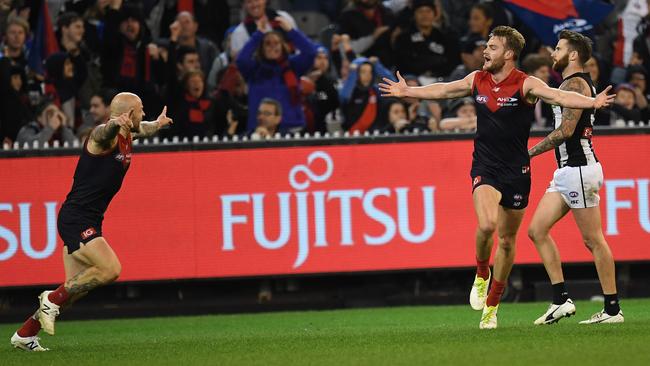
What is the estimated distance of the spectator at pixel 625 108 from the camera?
18.0 metres

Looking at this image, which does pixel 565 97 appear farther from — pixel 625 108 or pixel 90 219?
pixel 625 108

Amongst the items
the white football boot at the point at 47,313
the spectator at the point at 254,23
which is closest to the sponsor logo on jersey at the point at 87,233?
the white football boot at the point at 47,313

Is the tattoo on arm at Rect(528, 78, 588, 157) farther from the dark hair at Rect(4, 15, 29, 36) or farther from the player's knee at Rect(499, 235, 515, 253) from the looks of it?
the dark hair at Rect(4, 15, 29, 36)

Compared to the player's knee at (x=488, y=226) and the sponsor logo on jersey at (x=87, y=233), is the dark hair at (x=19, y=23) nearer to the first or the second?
the sponsor logo on jersey at (x=87, y=233)

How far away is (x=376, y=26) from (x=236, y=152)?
14.2ft

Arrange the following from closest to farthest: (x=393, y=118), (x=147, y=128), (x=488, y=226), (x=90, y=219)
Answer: (x=488, y=226) < (x=90, y=219) < (x=147, y=128) < (x=393, y=118)

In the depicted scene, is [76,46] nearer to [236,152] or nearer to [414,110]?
[236,152]

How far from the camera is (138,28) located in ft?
62.9

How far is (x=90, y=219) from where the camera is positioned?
12594 millimetres

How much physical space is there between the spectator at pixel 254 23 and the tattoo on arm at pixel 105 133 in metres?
6.77

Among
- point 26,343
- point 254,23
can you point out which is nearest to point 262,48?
point 254,23

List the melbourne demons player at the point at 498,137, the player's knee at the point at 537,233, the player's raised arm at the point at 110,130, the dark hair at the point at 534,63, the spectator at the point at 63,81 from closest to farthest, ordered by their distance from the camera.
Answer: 1. the player's raised arm at the point at 110,130
2. the melbourne demons player at the point at 498,137
3. the player's knee at the point at 537,233
4. the dark hair at the point at 534,63
5. the spectator at the point at 63,81

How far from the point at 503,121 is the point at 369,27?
818 cm

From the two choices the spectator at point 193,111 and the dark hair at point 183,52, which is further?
the dark hair at point 183,52
